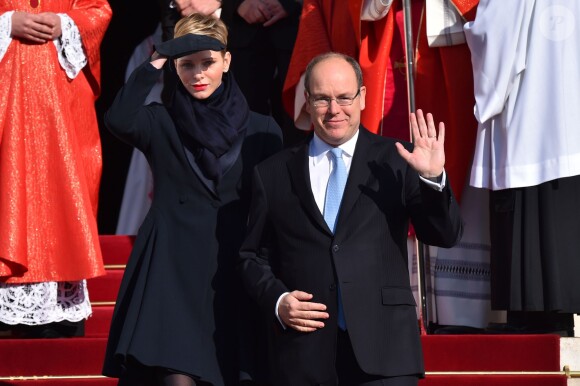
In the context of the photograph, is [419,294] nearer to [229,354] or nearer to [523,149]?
[523,149]

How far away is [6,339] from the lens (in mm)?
5934

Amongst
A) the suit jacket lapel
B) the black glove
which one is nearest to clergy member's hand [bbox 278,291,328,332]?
the suit jacket lapel

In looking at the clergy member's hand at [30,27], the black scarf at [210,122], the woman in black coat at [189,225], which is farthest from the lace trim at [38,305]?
the black scarf at [210,122]

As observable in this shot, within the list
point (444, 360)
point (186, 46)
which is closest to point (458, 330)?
point (444, 360)

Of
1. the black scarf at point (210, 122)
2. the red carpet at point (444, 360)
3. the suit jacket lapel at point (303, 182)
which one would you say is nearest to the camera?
the suit jacket lapel at point (303, 182)

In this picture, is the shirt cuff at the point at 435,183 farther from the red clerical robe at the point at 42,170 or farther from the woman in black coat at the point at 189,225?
the red clerical robe at the point at 42,170

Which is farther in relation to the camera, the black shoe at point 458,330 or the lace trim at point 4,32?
the lace trim at point 4,32

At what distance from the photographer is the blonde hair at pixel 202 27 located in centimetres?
482

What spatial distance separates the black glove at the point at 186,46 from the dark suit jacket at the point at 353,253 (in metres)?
0.51

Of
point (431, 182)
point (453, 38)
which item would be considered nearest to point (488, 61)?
point (453, 38)

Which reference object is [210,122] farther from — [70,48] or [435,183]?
[70,48]

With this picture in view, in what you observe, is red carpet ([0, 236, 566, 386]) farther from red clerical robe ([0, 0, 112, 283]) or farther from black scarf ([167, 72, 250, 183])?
black scarf ([167, 72, 250, 183])

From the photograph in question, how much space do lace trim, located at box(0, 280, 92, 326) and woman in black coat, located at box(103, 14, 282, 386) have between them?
147 centimetres

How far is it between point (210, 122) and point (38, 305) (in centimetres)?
180
